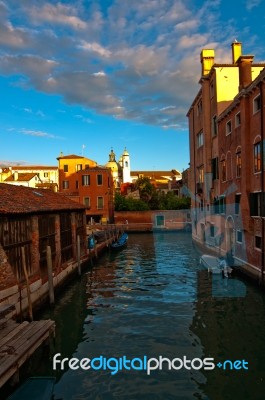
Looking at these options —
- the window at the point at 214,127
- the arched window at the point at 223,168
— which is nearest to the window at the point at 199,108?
the window at the point at 214,127

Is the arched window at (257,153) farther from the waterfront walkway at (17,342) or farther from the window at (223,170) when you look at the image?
the waterfront walkway at (17,342)

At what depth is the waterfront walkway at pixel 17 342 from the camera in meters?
7.06

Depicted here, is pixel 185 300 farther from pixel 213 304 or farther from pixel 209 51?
pixel 209 51

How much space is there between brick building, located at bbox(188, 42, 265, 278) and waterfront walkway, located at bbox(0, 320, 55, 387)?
32.0 ft

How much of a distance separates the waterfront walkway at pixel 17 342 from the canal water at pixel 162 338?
0.74 metres

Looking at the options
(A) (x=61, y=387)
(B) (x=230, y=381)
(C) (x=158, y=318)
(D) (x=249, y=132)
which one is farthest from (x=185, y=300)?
A: (D) (x=249, y=132)

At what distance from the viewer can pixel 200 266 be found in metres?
21.5

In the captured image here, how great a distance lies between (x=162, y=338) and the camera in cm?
1028

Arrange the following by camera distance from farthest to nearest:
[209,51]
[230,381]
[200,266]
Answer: [209,51], [200,266], [230,381]

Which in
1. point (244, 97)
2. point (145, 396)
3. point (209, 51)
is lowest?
point (145, 396)

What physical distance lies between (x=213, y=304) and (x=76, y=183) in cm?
4043

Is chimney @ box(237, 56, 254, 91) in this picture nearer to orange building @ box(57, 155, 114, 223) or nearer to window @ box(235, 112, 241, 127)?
window @ box(235, 112, 241, 127)

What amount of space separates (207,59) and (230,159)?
1018 centimetres

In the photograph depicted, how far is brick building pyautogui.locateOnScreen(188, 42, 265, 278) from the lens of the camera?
15727 millimetres
